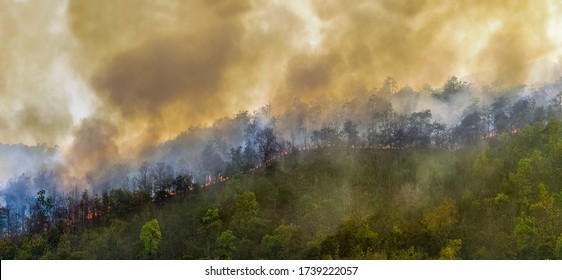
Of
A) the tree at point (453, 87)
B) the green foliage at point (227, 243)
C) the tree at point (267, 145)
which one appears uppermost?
the tree at point (453, 87)

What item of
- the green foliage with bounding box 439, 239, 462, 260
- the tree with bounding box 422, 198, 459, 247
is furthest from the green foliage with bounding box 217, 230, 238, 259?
the green foliage with bounding box 439, 239, 462, 260

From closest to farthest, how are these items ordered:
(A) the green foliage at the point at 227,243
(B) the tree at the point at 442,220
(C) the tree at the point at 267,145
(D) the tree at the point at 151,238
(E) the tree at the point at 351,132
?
(B) the tree at the point at 442,220
(A) the green foliage at the point at 227,243
(D) the tree at the point at 151,238
(C) the tree at the point at 267,145
(E) the tree at the point at 351,132

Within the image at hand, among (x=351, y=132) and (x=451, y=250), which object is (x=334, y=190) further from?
(x=451, y=250)

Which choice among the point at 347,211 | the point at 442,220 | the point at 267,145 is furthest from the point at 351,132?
the point at 442,220

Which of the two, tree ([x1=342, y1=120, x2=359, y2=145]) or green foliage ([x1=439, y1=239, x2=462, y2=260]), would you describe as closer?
green foliage ([x1=439, y1=239, x2=462, y2=260])

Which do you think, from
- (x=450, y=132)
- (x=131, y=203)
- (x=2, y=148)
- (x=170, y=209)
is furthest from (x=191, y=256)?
(x=450, y=132)

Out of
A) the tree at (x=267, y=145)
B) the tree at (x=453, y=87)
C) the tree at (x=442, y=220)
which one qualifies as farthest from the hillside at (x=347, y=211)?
the tree at (x=453, y=87)

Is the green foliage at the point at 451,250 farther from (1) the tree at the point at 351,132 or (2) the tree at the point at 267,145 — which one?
(2) the tree at the point at 267,145

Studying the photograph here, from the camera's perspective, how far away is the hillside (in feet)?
65.4

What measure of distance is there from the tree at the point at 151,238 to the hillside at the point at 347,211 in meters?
0.05

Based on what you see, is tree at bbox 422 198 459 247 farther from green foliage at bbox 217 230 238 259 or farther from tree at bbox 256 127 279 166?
tree at bbox 256 127 279 166

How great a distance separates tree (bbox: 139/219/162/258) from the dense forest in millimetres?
43

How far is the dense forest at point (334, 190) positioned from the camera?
20.2 metres

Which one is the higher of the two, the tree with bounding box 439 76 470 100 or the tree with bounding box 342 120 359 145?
the tree with bounding box 439 76 470 100
